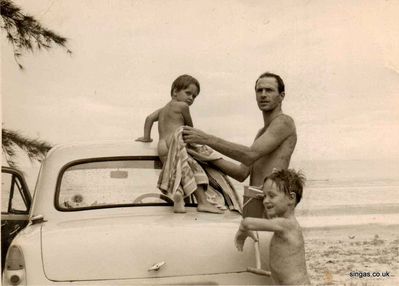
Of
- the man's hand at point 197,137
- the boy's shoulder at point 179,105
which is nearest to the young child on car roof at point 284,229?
the man's hand at point 197,137

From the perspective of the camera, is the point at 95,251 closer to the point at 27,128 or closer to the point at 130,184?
the point at 130,184

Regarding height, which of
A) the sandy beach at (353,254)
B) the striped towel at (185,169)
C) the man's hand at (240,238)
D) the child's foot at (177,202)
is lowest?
the sandy beach at (353,254)

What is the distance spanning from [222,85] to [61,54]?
1.36 meters

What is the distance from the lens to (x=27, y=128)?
16.2 feet

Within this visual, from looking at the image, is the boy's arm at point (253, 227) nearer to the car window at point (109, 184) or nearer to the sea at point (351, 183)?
the car window at point (109, 184)

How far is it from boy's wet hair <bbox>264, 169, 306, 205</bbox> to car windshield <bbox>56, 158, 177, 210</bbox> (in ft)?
2.38

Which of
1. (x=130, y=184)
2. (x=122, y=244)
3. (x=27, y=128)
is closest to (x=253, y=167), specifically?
(x=130, y=184)

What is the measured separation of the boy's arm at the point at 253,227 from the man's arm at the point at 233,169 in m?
0.71

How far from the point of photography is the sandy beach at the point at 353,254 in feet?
15.1

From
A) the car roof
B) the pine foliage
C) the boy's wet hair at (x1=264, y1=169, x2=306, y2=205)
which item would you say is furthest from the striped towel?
the pine foliage

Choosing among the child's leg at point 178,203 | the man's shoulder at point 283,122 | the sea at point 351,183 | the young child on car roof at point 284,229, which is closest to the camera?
the young child on car roof at point 284,229

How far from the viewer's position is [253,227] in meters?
2.82

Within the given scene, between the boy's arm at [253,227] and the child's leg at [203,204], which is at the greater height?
the child's leg at [203,204]

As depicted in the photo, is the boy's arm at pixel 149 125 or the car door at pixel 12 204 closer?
the boy's arm at pixel 149 125
